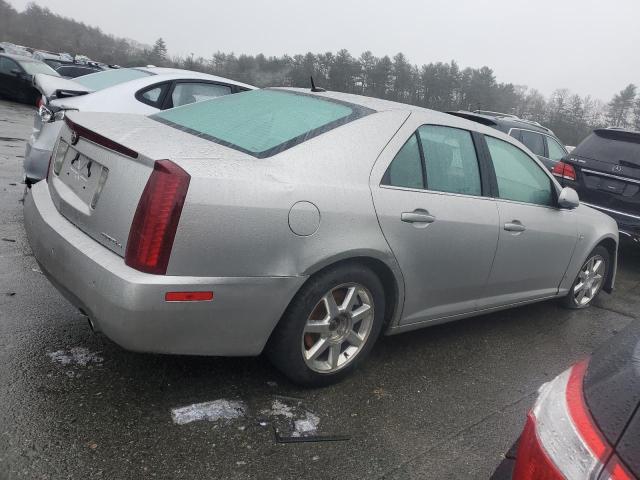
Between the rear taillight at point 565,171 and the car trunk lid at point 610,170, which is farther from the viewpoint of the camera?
the rear taillight at point 565,171

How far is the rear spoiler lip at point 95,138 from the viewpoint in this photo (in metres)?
2.53

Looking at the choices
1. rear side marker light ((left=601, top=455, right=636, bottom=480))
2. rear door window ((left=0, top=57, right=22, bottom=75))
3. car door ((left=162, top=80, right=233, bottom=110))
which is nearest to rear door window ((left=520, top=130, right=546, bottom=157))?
car door ((left=162, top=80, right=233, bottom=110))

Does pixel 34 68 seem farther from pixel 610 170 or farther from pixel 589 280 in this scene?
pixel 589 280

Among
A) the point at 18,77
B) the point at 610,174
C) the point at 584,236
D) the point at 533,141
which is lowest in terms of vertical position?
the point at 18,77

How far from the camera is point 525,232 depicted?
3.85m

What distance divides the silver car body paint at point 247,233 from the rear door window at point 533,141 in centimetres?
660

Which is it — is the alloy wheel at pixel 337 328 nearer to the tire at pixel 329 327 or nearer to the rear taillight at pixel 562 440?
the tire at pixel 329 327

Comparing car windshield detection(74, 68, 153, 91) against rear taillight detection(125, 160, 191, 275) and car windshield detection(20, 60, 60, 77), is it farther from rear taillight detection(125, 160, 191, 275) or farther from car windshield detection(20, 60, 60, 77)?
car windshield detection(20, 60, 60, 77)

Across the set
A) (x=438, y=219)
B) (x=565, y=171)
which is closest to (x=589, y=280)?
(x=565, y=171)

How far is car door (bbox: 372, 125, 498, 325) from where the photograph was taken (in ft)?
9.96

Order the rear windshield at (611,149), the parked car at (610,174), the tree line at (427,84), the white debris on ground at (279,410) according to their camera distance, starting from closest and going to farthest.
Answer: the white debris on ground at (279,410) → the parked car at (610,174) → the rear windshield at (611,149) → the tree line at (427,84)

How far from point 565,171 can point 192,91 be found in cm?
457

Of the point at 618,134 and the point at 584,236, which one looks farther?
the point at 618,134

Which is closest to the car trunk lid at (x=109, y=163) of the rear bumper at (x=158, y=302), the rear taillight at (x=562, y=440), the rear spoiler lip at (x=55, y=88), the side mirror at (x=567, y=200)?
the rear bumper at (x=158, y=302)
